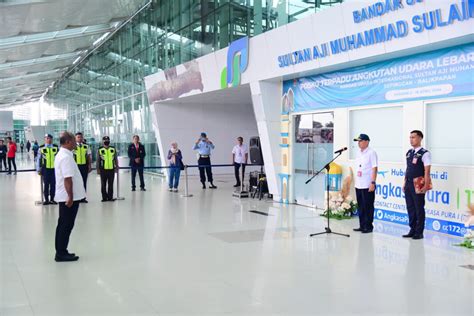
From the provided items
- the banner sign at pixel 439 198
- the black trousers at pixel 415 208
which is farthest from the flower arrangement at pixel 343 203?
the black trousers at pixel 415 208

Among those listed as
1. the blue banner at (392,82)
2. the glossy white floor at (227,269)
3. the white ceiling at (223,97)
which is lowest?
the glossy white floor at (227,269)

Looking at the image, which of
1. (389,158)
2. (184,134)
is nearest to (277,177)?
(389,158)

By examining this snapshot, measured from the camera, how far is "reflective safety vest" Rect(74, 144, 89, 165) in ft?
35.3

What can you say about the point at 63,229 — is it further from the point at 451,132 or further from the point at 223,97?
the point at 223,97

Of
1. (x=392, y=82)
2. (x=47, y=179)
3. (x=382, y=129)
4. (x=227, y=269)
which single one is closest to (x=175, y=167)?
(x=47, y=179)

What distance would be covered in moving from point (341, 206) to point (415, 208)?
188 cm

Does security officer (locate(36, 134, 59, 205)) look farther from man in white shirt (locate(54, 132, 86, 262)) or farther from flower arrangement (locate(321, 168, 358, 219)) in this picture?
flower arrangement (locate(321, 168, 358, 219))

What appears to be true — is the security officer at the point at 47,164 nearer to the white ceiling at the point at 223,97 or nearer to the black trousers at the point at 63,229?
the white ceiling at the point at 223,97

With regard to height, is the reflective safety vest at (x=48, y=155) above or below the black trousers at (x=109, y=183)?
above

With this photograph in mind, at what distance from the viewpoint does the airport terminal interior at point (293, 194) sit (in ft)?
14.4

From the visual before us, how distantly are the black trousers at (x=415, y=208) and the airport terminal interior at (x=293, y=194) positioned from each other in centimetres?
2

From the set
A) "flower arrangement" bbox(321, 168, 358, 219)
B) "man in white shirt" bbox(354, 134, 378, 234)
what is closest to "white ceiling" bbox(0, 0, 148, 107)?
"flower arrangement" bbox(321, 168, 358, 219)

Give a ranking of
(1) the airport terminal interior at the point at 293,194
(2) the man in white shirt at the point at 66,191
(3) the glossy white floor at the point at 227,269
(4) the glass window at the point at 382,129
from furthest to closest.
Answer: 1. (4) the glass window at the point at 382,129
2. (2) the man in white shirt at the point at 66,191
3. (1) the airport terminal interior at the point at 293,194
4. (3) the glossy white floor at the point at 227,269

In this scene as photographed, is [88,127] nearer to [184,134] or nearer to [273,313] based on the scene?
[184,134]
